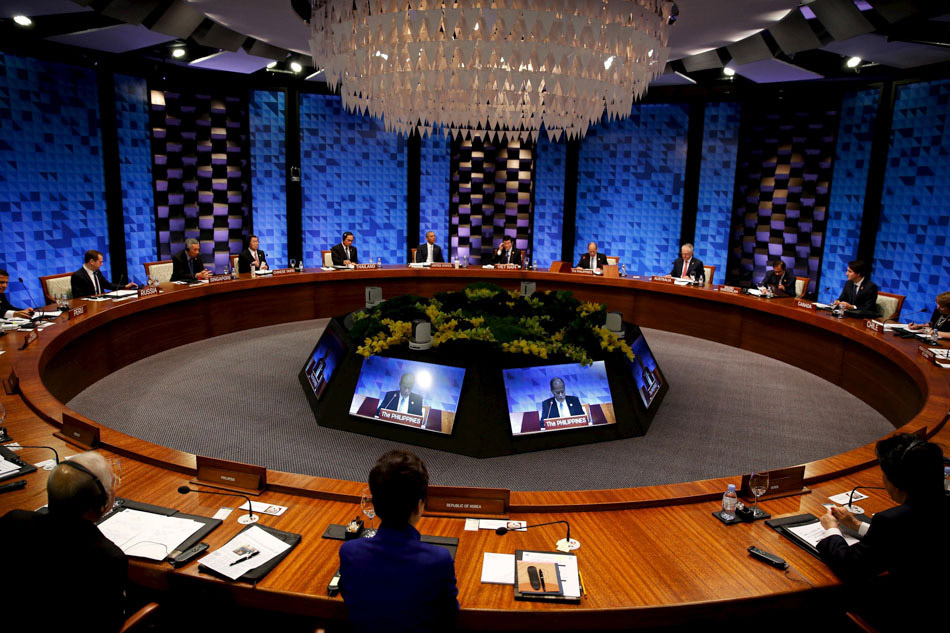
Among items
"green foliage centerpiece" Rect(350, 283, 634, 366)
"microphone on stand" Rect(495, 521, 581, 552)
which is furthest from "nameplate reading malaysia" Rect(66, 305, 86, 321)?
"microphone on stand" Rect(495, 521, 581, 552)

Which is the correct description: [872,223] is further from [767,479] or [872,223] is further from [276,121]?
[276,121]

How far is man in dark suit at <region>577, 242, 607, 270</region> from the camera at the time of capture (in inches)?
377

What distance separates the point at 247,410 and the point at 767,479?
427cm

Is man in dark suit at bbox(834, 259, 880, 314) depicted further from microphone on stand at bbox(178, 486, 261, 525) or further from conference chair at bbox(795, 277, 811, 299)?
microphone on stand at bbox(178, 486, 261, 525)

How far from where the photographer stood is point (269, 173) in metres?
10.7

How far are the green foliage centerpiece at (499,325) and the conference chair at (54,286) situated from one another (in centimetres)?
348

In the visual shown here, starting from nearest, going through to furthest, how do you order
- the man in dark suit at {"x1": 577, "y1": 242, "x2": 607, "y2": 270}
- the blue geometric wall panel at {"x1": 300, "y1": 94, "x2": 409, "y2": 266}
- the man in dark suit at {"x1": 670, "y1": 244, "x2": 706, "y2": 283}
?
the man in dark suit at {"x1": 670, "y1": 244, "x2": 706, "y2": 283} → the man in dark suit at {"x1": 577, "y1": 242, "x2": 607, "y2": 270} → the blue geometric wall panel at {"x1": 300, "y1": 94, "x2": 409, "y2": 266}

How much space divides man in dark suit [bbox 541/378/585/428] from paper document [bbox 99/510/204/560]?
114 inches

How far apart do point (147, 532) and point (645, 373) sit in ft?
14.6

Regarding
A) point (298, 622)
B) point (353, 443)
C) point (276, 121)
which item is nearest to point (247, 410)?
point (353, 443)

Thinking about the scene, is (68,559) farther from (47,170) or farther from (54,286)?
(47,170)

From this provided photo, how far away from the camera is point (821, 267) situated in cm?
979

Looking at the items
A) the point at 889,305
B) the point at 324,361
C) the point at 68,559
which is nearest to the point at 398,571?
the point at 68,559

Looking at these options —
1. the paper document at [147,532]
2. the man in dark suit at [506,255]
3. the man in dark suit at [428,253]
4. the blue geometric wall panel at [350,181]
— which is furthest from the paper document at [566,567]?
the blue geometric wall panel at [350,181]
